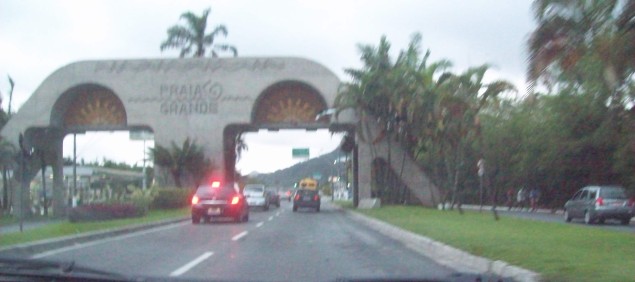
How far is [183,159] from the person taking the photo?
165 ft

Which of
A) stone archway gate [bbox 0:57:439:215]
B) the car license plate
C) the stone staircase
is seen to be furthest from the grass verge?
stone archway gate [bbox 0:57:439:215]

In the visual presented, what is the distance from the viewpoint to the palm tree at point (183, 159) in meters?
50.1

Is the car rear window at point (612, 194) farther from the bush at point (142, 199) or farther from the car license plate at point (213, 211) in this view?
the bush at point (142, 199)

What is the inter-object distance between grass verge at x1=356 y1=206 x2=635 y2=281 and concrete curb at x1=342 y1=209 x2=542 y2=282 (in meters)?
0.18

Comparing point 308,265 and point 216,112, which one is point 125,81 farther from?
point 308,265

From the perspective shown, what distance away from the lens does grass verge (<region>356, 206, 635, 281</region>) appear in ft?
38.7

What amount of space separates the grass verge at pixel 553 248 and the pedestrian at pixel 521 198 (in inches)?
1088

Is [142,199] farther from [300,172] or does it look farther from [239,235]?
[300,172]

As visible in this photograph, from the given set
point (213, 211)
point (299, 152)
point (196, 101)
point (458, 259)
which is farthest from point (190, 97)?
point (458, 259)

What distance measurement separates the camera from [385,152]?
51.3 metres

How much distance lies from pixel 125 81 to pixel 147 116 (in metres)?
2.49

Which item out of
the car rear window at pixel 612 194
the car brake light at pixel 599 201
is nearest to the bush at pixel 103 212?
the car brake light at pixel 599 201

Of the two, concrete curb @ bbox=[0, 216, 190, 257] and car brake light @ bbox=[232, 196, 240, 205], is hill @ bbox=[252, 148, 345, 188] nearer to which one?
car brake light @ bbox=[232, 196, 240, 205]

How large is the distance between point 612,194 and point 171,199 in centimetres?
2362
